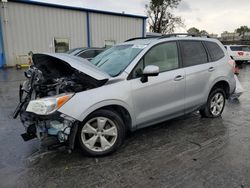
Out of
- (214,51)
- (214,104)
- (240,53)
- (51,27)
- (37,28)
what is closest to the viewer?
(214,51)

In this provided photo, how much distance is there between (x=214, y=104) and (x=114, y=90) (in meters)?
2.83

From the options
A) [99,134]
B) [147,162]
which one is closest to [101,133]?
[99,134]

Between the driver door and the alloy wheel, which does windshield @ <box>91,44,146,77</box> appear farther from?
the alloy wheel

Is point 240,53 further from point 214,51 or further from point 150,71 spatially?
point 150,71

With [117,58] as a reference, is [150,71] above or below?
below

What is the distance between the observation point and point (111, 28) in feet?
71.5

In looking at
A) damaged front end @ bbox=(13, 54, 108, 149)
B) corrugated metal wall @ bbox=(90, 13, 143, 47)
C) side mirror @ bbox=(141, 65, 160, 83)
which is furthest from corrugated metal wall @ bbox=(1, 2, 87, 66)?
side mirror @ bbox=(141, 65, 160, 83)

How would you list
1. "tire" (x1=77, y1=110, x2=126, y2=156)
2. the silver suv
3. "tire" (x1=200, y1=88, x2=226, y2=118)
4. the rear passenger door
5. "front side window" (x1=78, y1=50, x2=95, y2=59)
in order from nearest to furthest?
the silver suv → "tire" (x1=77, y1=110, x2=126, y2=156) → the rear passenger door → "tire" (x1=200, y1=88, x2=226, y2=118) → "front side window" (x1=78, y1=50, x2=95, y2=59)

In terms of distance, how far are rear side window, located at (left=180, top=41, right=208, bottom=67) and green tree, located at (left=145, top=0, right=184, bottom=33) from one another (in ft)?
122

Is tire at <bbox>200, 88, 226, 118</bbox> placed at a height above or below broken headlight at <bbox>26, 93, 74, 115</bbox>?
below

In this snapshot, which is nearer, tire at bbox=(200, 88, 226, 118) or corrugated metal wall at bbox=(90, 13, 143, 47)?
tire at bbox=(200, 88, 226, 118)

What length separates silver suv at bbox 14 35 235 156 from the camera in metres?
3.01

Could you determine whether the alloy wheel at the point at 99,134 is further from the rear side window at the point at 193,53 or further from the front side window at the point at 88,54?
the front side window at the point at 88,54

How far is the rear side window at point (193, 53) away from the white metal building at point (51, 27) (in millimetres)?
16221
